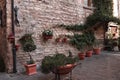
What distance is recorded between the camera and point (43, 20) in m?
7.51

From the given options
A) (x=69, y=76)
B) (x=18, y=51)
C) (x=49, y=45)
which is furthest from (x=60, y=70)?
(x=49, y=45)

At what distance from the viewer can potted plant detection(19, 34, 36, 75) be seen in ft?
21.1

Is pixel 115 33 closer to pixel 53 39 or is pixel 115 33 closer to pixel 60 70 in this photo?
pixel 53 39

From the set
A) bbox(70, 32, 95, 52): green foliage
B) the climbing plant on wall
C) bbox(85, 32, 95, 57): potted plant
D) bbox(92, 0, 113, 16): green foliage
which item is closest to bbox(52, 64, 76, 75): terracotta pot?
bbox(70, 32, 95, 52): green foliage

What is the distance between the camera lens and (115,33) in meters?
13.2

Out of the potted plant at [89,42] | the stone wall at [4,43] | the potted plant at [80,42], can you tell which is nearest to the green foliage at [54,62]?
the stone wall at [4,43]

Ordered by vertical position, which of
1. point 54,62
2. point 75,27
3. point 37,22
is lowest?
point 54,62

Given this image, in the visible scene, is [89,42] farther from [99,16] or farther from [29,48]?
[29,48]

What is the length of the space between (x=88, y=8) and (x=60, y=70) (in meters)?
6.29

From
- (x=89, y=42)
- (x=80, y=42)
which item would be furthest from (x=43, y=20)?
(x=89, y=42)

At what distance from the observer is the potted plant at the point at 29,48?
6.43 m

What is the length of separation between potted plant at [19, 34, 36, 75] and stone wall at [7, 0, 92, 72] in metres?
0.18

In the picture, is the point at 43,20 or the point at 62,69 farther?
the point at 43,20

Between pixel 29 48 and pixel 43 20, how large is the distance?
5.17 ft
